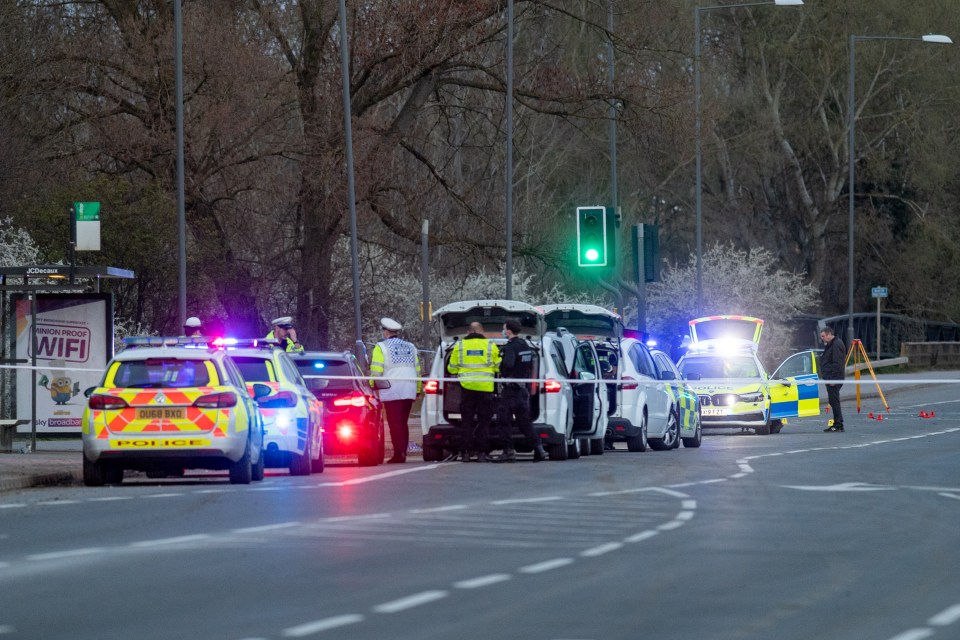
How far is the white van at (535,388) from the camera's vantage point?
24.1 m

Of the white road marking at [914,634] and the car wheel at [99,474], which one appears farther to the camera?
the car wheel at [99,474]

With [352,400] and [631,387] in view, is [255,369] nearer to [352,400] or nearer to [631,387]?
[352,400]

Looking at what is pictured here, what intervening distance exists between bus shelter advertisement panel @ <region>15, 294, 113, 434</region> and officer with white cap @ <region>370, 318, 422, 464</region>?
3844mm

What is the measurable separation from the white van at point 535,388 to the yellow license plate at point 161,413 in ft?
15.7

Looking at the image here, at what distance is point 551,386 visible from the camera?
24.0 metres

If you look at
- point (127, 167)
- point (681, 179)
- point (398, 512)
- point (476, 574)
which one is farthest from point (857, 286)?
point (476, 574)

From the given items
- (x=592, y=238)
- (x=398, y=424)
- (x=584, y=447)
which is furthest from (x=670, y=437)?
(x=398, y=424)

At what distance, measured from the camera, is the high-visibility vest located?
2355 cm

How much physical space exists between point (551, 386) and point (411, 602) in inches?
541

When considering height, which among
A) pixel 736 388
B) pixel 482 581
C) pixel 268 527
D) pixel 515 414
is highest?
pixel 736 388

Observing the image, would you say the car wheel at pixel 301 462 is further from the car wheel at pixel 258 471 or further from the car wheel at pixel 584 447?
the car wheel at pixel 584 447

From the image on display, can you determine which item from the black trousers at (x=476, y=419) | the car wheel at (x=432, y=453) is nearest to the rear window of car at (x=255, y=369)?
the black trousers at (x=476, y=419)

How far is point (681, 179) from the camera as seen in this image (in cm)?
6575

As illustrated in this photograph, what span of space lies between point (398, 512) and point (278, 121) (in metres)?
25.3
